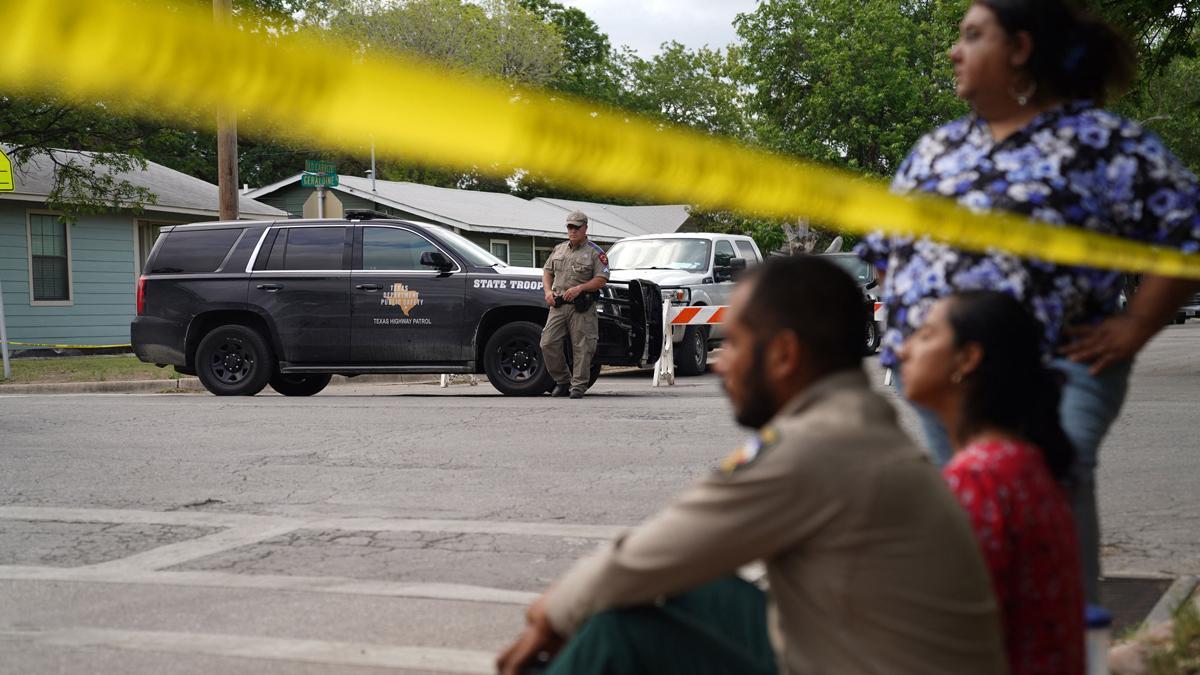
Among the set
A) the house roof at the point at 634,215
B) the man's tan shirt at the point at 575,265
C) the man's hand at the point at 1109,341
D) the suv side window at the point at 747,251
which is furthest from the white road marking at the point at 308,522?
the house roof at the point at 634,215

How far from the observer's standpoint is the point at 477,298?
14.5 meters

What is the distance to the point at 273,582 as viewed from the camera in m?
Answer: 5.60

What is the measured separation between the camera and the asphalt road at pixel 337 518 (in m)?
4.79

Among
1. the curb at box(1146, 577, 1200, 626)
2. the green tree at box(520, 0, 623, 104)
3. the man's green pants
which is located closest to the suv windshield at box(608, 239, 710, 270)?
the curb at box(1146, 577, 1200, 626)

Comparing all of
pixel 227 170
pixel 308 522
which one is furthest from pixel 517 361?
pixel 227 170

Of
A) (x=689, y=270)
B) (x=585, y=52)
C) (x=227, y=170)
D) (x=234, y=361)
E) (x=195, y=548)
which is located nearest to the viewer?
(x=195, y=548)

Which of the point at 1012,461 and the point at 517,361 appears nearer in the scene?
the point at 1012,461

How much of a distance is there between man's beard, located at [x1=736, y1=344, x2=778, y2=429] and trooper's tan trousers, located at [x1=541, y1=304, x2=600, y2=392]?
11.5 m

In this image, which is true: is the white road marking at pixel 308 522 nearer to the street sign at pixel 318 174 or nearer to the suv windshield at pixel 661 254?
the suv windshield at pixel 661 254

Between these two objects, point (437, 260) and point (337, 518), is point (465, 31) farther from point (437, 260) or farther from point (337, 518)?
point (337, 518)

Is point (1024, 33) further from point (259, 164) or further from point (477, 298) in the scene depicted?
point (259, 164)

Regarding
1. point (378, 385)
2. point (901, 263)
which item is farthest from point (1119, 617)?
point (378, 385)

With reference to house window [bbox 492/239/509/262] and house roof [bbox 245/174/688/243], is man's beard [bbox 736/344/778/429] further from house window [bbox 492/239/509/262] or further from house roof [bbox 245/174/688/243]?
house window [bbox 492/239/509/262]

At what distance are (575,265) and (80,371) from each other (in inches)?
365
